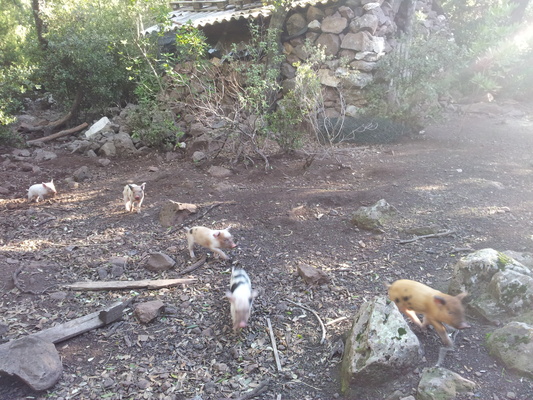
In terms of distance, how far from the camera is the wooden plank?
3.59 m

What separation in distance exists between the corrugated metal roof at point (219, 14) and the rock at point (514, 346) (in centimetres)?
745

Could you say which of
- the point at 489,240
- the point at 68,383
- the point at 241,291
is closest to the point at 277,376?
the point at 241,291

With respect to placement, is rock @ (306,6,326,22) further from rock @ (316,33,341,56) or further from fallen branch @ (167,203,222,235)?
fallen branch @ (167,203,222,235)

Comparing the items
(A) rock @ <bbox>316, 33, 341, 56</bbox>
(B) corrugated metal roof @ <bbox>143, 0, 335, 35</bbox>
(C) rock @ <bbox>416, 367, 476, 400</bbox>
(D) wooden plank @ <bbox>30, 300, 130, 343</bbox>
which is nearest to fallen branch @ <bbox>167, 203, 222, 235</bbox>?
(D) wooden plank @ <bbox>30, 300, 130, 343</bbox>

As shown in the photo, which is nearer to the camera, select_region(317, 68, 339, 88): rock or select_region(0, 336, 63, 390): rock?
select_region(0, 336, 63, 390): rock

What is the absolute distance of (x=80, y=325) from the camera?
3754mm

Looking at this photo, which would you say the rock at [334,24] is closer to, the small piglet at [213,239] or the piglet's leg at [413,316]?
the small piglet at [213,239]

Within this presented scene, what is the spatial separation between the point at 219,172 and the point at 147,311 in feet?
12.9

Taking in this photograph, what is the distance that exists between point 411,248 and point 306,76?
4.02 metres

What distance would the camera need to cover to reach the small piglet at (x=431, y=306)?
309 cm

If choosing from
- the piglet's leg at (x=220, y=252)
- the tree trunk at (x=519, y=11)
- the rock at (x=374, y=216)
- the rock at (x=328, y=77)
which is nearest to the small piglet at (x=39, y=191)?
the piglet's leg at (x=220, y=252)

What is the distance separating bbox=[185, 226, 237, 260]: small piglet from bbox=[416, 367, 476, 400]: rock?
8.22 feet

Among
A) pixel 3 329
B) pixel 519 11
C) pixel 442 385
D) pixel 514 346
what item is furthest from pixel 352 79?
pixel 519 11

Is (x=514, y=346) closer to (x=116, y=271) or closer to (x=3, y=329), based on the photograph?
(x=116, y=271)
